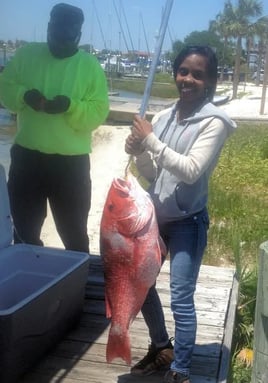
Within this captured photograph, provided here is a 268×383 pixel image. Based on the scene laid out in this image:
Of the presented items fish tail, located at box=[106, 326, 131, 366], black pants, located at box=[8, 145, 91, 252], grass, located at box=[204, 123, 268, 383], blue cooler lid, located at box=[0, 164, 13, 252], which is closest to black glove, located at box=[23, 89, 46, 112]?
black pants, located at box=[8, 145, 91, 252]

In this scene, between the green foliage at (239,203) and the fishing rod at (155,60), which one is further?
the green foliage at (239,203)

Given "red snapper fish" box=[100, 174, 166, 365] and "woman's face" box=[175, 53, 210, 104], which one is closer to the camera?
"red snapper fish" box=[100, 174, 166, 365]

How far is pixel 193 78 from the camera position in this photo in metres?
2.79

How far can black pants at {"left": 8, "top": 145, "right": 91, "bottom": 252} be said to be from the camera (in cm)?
376

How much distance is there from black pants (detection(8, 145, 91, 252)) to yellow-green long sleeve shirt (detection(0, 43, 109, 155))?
0.25ft

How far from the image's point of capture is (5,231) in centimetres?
363

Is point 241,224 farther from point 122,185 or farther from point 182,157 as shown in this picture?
point 122,185

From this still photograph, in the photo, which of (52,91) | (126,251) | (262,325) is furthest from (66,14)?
(262,325)

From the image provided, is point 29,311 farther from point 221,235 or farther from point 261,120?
point 261,120

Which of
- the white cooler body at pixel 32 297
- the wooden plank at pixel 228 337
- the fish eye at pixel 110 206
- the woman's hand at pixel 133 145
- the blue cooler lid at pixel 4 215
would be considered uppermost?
the woman's hand at pixel 133 145

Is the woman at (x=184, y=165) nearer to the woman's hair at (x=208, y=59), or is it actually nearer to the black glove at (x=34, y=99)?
the woman's hair at (x=208, y=59)

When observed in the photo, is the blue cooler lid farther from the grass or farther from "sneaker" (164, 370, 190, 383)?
the grass

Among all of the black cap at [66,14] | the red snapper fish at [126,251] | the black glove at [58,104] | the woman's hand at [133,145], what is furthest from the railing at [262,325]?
the black cap at [66,14]

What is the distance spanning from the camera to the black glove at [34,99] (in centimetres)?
357
